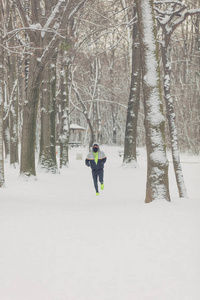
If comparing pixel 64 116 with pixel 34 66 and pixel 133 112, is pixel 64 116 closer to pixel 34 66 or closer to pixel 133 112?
pixel 133 112

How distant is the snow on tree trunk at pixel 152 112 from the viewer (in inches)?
326

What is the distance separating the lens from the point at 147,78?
27.7 ft

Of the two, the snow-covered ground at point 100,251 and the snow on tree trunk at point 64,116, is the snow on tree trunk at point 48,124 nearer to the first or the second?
the snow on tree trunk at point 64,116

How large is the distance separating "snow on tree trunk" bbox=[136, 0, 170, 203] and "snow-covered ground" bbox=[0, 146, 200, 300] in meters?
0.45

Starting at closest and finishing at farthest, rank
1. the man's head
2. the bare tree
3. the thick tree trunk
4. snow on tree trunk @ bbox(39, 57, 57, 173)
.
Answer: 1. the man's head
2. the bare tree
3. the thick tree trunk
4. snow on tree trunk @ bbox(39, 57, 57, 173)

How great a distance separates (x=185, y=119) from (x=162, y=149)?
2331cm

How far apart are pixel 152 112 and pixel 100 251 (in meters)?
3.98

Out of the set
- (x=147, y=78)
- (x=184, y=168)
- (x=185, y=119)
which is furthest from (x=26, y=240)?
(x=185, y=119)

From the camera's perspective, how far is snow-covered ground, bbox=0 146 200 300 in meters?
3.87

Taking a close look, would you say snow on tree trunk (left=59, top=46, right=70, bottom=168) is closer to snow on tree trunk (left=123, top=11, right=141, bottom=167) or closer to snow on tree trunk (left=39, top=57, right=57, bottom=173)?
snow on tree trunk (left=39, top=57, right=57, bottom=173)

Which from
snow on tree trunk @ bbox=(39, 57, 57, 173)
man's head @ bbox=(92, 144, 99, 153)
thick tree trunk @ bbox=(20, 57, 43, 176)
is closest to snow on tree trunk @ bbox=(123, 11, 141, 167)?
snow on tree trunk @ bbox=(39, 57, 57, 173)

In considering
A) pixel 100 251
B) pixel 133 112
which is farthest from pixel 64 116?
pixel 100 251

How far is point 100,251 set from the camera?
203 inches

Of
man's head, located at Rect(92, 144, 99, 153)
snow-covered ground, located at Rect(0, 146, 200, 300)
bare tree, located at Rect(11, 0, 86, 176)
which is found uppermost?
bare tree, located at Rect(11, 0, 86, 176)
